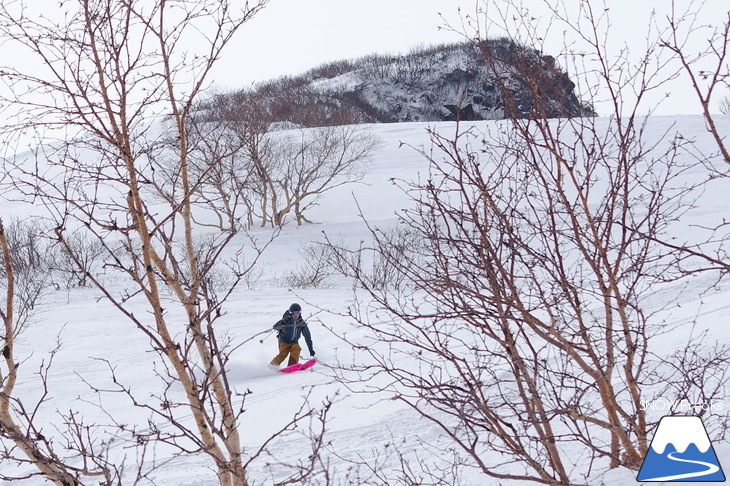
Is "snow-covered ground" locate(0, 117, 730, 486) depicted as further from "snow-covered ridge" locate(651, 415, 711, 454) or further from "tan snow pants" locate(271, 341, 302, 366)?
"tan snow pants" locate(271, 341, 302, 366)

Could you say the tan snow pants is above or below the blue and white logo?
below

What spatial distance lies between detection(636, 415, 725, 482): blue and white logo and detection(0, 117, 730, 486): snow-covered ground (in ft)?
0.42

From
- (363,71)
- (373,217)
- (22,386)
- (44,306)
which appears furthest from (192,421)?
(363,71)

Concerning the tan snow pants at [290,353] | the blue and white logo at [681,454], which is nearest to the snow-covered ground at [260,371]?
the blue and white logo at [681,454]

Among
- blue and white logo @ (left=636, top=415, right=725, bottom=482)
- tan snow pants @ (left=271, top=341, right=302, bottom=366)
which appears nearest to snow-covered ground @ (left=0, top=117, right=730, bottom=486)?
blue and white logo @ (left=636, top=415, right=725, bottom=482)

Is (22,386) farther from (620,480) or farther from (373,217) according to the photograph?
(373,217)

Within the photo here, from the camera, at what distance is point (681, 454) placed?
3.15 m

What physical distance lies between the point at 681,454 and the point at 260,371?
838 centimetres

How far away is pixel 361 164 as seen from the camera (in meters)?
34.0

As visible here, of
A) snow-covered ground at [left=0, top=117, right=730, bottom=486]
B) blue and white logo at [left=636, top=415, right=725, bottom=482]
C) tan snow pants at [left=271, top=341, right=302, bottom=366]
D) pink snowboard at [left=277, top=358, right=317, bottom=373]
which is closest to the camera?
blue and white logo at [left=636, top=415, right=725, bottom=482]

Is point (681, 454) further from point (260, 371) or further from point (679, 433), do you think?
point (260, 371)

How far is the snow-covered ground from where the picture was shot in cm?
692

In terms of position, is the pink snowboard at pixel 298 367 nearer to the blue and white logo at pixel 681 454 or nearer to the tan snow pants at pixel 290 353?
the tan snow pants at pixel 290 353

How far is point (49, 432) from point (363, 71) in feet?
178
